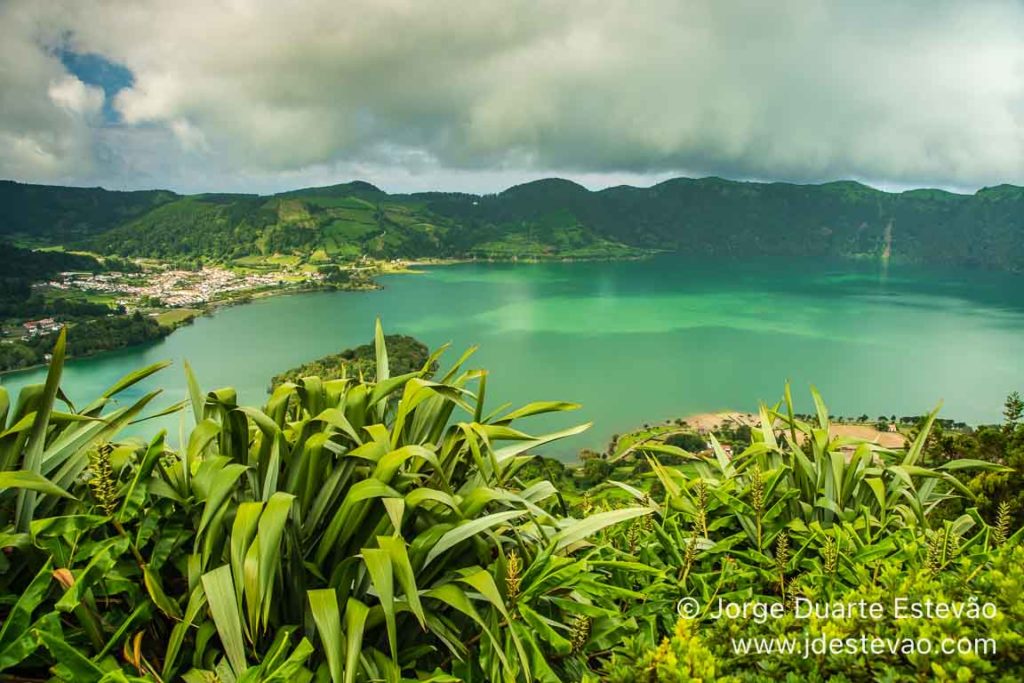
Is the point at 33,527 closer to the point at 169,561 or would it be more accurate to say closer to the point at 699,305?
the point at 169,561

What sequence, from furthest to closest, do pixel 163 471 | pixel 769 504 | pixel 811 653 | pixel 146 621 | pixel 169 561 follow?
pixel 769 504 → pixel 163 471 → pixel 169 561 → pixel 146 621 → pixel 811 653

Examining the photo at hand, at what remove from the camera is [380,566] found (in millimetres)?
1495

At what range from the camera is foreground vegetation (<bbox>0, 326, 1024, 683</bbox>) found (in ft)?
4.74

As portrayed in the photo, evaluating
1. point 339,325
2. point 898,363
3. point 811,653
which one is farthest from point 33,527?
point 339,325

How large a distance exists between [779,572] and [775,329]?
88855 millimetres

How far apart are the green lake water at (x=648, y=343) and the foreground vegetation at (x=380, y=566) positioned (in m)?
43.1

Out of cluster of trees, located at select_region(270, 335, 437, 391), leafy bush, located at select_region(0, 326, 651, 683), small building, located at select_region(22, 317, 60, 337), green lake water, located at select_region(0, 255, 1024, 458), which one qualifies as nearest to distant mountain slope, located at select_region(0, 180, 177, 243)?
small building, located at select_region(22, 317, 60, 337)

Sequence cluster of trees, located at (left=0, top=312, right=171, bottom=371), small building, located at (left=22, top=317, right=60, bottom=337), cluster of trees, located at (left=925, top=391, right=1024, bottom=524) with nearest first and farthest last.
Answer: cluster of trees, located at (left=925, top=391, right=1024, bottom=524), cluster of trees, located at (left=0, top=312, right=171, bottom=371), small building, located at (left=22, top=317, right=60, bottom=337)

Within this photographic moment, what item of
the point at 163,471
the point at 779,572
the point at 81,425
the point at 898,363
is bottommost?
the point at 898,363

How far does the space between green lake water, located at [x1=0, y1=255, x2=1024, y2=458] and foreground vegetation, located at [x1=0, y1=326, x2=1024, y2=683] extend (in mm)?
43098

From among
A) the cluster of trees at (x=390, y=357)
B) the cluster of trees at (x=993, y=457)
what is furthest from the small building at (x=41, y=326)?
the cluster of trees at (x=993, y=457)

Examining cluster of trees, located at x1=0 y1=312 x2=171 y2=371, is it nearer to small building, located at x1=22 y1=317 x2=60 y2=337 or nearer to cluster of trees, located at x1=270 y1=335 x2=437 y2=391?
small building, located at x1=22 y1=317 x2=60 y2=337

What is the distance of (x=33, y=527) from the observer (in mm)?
1535

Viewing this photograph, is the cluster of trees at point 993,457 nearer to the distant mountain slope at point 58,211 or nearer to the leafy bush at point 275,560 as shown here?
the leafy bush at point 275,560
